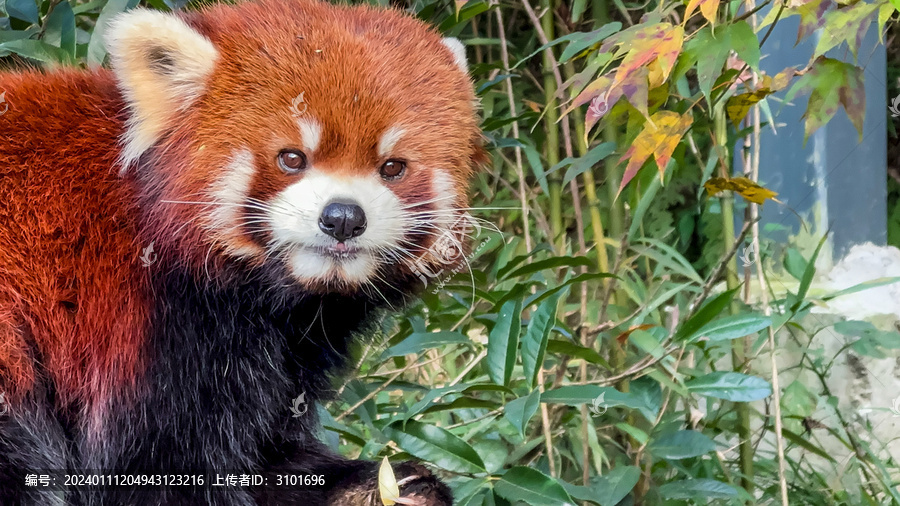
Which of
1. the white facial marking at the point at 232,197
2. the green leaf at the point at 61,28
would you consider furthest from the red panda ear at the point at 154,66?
the green leaf at the point at 61,28

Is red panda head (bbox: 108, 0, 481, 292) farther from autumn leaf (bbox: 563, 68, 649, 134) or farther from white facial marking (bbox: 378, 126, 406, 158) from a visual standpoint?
autumn leaf (bbox: 563, 68, 649, 134)

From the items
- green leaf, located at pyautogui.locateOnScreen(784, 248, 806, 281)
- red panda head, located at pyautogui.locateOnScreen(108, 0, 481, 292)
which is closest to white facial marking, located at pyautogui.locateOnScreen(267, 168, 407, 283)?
red panda head, located at pyautogui.locateOnScreen(108, 0, 481, 292)

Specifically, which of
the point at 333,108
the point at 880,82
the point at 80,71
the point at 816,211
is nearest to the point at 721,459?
the point at 816,211

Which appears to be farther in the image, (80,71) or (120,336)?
(80,71)

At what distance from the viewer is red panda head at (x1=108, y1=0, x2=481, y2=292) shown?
1227 millimetres

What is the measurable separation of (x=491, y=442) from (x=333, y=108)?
0.69m

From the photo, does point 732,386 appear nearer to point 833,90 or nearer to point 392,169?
point 833,90

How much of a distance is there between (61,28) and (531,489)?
1262mm

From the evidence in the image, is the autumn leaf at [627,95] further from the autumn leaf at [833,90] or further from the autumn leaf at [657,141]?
the autumn leaf at [833,90]

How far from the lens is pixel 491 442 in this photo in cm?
151

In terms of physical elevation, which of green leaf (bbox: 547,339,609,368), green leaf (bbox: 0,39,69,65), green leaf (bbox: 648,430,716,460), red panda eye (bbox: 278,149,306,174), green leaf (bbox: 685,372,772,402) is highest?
green leaf (bbox: 0,39,69,65)

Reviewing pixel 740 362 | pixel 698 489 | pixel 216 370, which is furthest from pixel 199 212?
pixel 740 362

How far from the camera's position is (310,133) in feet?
4.01

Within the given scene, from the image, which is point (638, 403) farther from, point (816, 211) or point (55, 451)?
point (816, 211)
